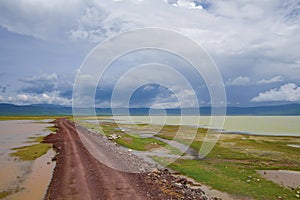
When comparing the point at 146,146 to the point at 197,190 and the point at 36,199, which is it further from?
the point at 36,199

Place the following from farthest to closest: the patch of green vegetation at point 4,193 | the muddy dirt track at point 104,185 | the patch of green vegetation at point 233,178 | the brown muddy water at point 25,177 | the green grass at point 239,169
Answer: the green grass at point 239,169, the patch of green vegetation at point 233,178, the brown muddy water at point 25,177, the patch of green vegetation at point 4,193, the muddy dirt track at point 104,185

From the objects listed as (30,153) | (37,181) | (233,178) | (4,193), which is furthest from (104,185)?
(30,153)

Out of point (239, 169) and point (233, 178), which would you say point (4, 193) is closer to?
point (233, 178)

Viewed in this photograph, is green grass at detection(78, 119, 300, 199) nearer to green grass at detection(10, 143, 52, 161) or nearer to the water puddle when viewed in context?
the water puddle

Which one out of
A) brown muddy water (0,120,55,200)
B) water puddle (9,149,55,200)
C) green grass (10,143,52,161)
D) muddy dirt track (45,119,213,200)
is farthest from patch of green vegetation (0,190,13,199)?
green grass (10,143,52,161)

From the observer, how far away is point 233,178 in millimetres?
27625

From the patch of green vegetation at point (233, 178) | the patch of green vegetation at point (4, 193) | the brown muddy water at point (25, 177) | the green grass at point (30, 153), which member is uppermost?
the green grass at point (30, 153)

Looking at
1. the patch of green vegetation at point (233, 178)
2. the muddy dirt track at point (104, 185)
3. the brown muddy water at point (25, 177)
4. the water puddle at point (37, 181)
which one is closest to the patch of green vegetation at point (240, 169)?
the patch of green vegetation at point (233, 178)

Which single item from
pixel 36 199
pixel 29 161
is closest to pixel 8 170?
pixel 29 161

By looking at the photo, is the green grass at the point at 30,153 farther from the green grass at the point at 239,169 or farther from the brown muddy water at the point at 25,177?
the green grass at the point at 239,169

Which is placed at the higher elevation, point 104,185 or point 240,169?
point 104,185

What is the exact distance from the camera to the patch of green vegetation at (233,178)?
22969 mm

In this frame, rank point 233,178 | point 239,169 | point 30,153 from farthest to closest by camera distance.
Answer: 1. point 30,153
2. point 239,169
3. point 233,178

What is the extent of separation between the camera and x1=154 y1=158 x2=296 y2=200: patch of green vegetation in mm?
22969
